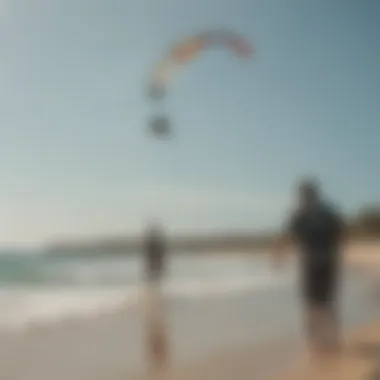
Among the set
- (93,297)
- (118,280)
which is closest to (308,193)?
(118,280)

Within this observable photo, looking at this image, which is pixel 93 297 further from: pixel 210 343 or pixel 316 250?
pixel 316 250

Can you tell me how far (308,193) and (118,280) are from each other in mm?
644

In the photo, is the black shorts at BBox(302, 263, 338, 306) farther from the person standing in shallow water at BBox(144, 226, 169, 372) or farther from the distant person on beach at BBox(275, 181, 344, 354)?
the person standing in shallow water at BBox(144, 226, 169, 372)

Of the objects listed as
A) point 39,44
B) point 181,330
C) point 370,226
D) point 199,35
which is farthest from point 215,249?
point 39,44

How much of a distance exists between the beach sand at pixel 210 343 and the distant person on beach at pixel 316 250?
43 mm

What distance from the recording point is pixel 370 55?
197 cm

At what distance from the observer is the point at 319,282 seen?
1.87 meters

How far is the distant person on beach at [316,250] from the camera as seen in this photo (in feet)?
6.14

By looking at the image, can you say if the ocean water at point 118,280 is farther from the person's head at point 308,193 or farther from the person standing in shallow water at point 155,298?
the person's head at point 308,193

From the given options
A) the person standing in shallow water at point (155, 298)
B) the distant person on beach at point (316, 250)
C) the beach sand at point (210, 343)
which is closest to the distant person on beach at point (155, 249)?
the person standing in shallow water at point (155, 298)

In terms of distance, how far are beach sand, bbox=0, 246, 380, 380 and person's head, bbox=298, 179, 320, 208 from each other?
0.56ft

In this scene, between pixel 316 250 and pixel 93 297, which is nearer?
pixel 316 250

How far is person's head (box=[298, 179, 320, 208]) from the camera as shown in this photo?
1.87 meters

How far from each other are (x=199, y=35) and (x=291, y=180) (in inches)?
17.9
